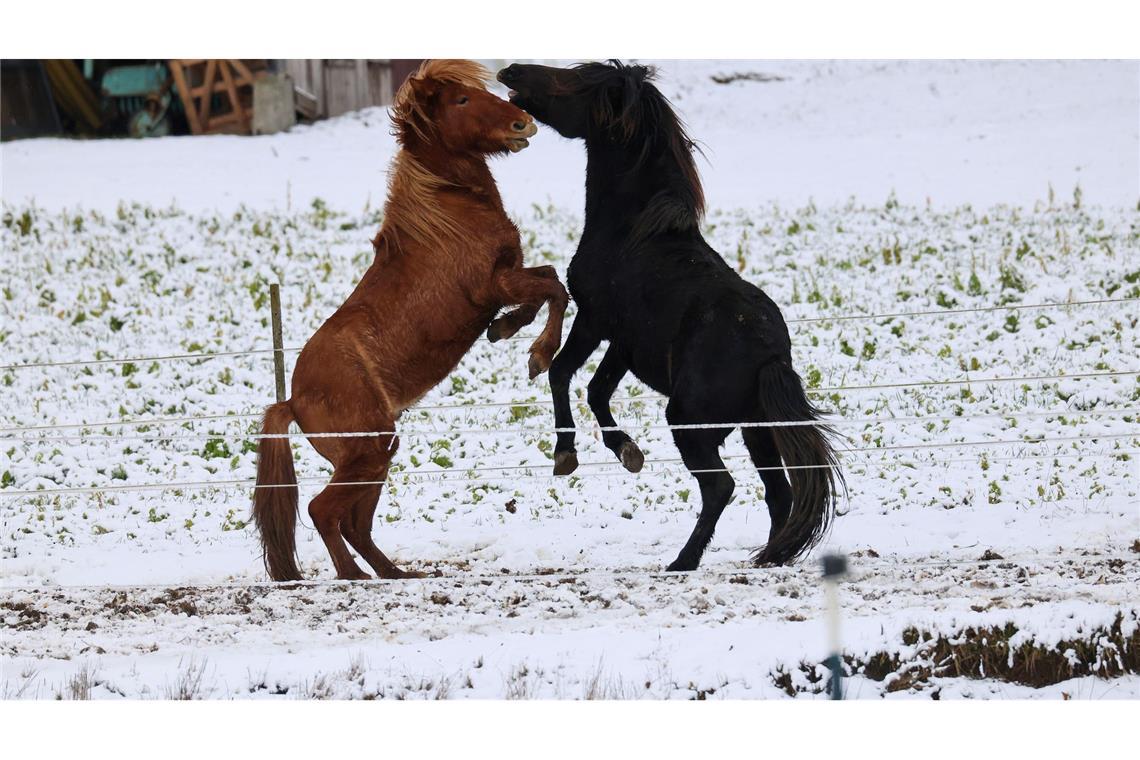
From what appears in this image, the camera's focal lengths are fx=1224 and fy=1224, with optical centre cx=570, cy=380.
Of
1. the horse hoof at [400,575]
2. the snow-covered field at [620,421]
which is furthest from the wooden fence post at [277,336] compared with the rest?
the horse hoof at [400,575]

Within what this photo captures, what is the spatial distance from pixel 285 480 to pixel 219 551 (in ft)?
6.70

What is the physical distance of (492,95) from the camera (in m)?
5.18

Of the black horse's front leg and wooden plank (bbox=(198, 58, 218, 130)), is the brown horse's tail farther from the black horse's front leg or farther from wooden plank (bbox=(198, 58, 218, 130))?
wooden plank (bbox=(198, 58, 218, 130))

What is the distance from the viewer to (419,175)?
5.28 m

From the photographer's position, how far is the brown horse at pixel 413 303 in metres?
5.18

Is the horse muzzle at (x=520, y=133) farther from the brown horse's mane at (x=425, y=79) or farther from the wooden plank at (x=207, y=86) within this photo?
the wooden plank at (x=207, y=86)

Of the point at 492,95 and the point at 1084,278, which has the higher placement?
the point at 492,95

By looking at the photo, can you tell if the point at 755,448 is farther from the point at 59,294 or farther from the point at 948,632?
the point at 59,294

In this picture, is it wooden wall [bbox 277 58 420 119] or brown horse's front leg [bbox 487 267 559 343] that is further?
wooden wall [bbox 277 58 420 119]

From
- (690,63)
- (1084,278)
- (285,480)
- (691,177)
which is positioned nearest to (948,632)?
(691,177)

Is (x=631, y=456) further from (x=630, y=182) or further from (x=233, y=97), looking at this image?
(x=233, y=97)

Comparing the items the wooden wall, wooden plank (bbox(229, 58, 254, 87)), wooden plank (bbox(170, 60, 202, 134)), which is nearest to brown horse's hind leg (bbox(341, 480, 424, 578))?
the wooden wall

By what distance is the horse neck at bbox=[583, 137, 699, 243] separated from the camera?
5395 millimetres

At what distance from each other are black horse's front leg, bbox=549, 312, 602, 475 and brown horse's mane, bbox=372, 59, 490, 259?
0.68 metres
